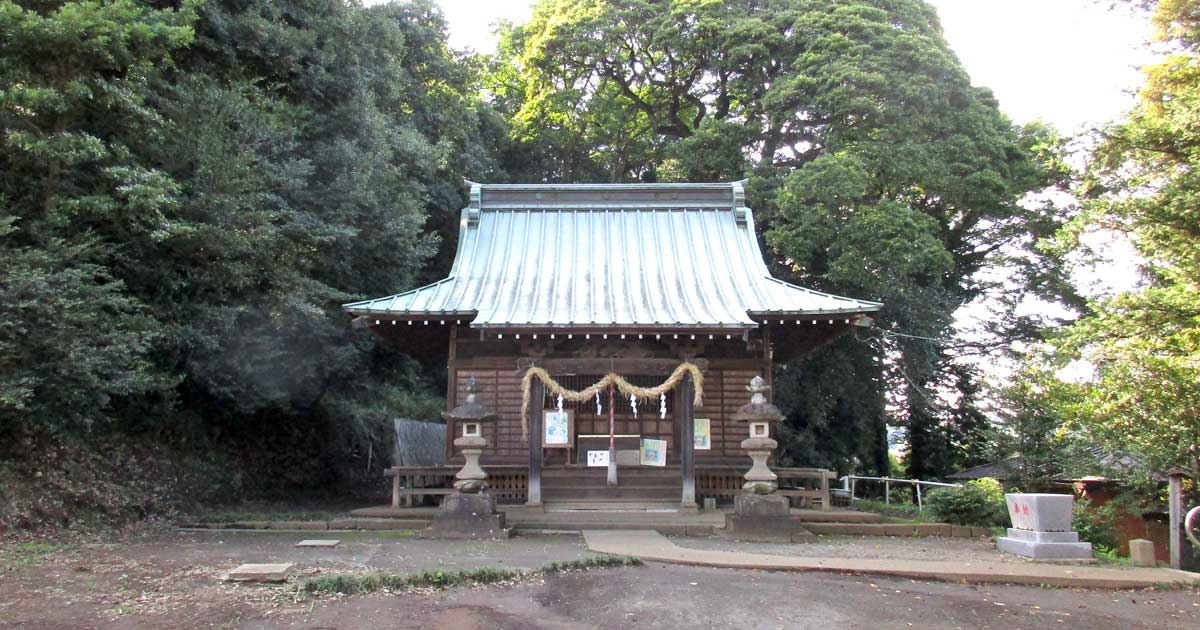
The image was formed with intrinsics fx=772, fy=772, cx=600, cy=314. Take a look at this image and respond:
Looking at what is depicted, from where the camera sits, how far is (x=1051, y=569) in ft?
28.2

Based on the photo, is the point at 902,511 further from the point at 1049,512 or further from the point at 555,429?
the point at 555,429

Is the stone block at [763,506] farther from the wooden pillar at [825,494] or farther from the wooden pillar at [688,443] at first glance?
the wooden pillar at [825,494]

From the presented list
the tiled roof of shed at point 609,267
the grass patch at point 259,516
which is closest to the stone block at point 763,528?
the tiled roof of shed at point 609,267

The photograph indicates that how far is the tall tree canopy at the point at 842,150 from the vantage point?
63.7ft

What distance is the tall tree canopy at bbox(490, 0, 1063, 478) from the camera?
63.7 ft

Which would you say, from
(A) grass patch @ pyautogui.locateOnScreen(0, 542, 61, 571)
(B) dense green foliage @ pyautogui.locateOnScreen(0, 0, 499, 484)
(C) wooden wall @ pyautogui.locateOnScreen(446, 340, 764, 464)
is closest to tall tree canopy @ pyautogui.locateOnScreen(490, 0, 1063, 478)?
(C) wooden wall @ pyautogui.locateOnScreen(446, 340, 764, 464)

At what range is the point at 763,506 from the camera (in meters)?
11.2

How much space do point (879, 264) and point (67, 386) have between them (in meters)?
16.3

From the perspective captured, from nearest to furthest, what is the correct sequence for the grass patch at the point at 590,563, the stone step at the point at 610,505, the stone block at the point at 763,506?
the grass patch at the point at 590,563 → the stone block at the point at 763,506 → the stone step at the point at 610,505

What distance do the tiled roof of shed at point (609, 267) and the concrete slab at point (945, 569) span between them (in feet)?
14.1

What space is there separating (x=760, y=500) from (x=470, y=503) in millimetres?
4222

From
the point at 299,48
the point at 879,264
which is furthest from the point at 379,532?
the point at 879,264

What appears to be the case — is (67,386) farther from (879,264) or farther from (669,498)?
(879,264)

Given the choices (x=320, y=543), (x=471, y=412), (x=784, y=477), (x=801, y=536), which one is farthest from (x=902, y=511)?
(x=320, y=543)
